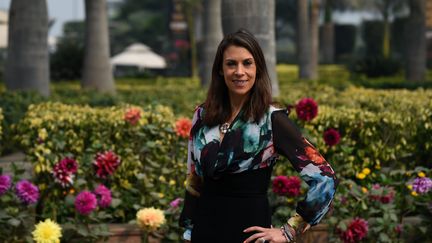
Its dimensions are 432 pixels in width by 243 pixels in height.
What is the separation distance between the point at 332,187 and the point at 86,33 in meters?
13.9

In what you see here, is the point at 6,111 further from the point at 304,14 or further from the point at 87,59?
the point at 304,14

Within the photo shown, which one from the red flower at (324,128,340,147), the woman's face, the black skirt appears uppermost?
the woman's face

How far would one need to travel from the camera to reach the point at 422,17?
18.9 metres

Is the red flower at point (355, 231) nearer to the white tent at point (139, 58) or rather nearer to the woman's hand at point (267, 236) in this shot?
the woman's hand at point (267, 236)

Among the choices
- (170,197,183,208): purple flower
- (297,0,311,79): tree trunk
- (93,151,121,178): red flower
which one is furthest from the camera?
(297,0,311,79): tree trunk

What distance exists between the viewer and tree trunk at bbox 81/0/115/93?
1564 cm

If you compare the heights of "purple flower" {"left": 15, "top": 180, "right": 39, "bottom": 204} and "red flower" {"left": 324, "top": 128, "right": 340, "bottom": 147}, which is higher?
"red flower" {"left": 324, "top": 128, "right": 340, "bottom": 147}

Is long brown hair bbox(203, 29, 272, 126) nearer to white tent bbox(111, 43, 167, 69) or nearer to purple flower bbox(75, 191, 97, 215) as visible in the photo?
purple flower bbox(75, 191, 97, 215)

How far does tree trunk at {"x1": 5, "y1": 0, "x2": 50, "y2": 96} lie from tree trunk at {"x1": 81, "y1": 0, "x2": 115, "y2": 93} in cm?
412

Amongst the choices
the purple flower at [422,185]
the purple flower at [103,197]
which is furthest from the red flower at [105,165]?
the purple flower at [422,185]

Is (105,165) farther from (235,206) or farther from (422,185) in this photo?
(235,206)

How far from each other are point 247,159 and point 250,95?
26cm

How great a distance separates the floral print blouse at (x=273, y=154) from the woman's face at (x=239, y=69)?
0.38ft

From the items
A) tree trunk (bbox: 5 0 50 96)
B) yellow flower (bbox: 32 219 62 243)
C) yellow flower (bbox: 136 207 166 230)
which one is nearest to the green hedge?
yellow flower (bbox: 136 207 166 230)
